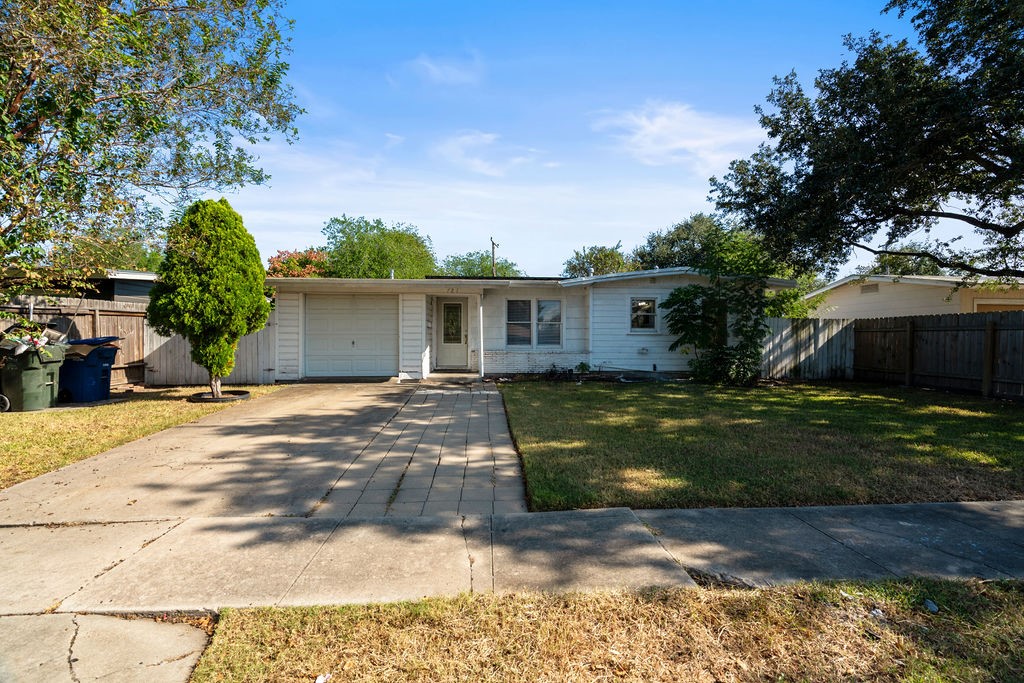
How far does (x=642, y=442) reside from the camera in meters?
6.36

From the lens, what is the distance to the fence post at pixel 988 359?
414 inches

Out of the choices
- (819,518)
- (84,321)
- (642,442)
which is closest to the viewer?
(819,518)

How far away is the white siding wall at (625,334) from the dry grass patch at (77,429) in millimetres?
9340

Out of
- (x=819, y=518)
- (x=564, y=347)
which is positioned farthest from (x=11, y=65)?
(x=564, y=347)

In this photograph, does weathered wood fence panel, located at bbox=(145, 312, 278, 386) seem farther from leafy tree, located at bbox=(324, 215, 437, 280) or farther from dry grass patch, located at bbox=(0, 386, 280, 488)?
leafy tree, located at bbox=(324, 215, 437, 280)

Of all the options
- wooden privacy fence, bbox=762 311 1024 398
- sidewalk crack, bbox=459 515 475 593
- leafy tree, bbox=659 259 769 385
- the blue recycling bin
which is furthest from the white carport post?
sidewalk crack, bbox=459 515 475 593

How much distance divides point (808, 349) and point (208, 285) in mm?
14943

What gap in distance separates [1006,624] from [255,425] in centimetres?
817

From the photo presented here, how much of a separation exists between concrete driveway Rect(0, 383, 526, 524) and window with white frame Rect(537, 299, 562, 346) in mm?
6790

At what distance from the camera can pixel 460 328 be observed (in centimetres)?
1581

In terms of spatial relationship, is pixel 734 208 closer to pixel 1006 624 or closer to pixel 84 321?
pixel 1006 624

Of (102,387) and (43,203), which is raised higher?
(43,203)

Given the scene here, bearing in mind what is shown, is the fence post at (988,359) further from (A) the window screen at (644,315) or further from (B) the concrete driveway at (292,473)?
(B) the concrete driveway at (292,473)

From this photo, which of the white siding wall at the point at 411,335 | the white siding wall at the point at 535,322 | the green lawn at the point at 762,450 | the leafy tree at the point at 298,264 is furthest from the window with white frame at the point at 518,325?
the leafy tree at the point at 298,264
